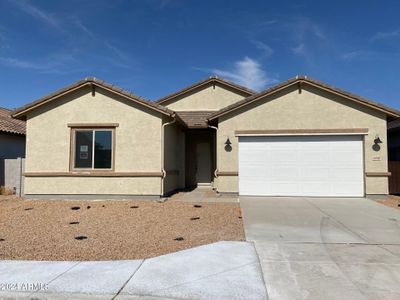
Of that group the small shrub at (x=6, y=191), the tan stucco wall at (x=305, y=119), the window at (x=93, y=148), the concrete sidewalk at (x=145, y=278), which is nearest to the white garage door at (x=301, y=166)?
the tan stucco wall at (x=305, y=119)

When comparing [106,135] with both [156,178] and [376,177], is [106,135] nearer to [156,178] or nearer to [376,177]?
[156,178]

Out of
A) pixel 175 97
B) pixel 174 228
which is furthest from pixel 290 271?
pixel 175 97

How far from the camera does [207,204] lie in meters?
12.1

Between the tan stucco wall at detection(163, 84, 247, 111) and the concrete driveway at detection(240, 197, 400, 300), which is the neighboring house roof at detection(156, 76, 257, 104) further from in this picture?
the concrete driveway at detection(240, 197, 400, 300)

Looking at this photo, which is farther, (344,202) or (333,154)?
(333,154)

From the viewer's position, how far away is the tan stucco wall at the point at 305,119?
1395 cm

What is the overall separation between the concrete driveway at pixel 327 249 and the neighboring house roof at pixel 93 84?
5.09 meters

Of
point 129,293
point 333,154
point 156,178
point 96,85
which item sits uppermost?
point 96,85

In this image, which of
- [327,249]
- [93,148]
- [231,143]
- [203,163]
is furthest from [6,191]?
[327,249]

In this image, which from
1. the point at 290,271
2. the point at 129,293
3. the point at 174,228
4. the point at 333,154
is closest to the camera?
the point at 129,293

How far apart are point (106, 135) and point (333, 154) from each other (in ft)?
30.4

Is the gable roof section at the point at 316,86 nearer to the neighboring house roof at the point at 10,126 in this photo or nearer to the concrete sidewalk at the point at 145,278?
the concrete sidewalk at the point at 145,278

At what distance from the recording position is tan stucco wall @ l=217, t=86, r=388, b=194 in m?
13.9

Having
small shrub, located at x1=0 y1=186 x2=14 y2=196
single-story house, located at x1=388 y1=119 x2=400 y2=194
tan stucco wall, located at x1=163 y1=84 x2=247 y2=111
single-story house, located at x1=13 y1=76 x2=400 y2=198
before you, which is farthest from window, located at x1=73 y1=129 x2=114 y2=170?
single-story house, located at x1=388 y1=119 x2=400 y2=194
